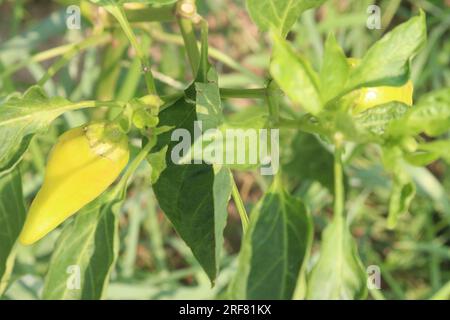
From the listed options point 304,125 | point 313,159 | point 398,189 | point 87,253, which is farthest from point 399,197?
point 313,159

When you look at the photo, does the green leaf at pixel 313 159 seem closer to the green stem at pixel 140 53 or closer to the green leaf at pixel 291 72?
the green stem at pixel 140 53

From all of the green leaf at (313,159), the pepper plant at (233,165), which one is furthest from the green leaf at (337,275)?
the green leaf at (313,159)

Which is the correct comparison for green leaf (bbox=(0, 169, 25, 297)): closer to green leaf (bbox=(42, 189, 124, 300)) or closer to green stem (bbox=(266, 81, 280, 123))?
green leaf (bbox=(42, 189, 124, 300))

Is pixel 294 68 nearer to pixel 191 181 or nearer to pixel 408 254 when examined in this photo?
pixel 191 181

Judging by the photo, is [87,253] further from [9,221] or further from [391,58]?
[391,58]
